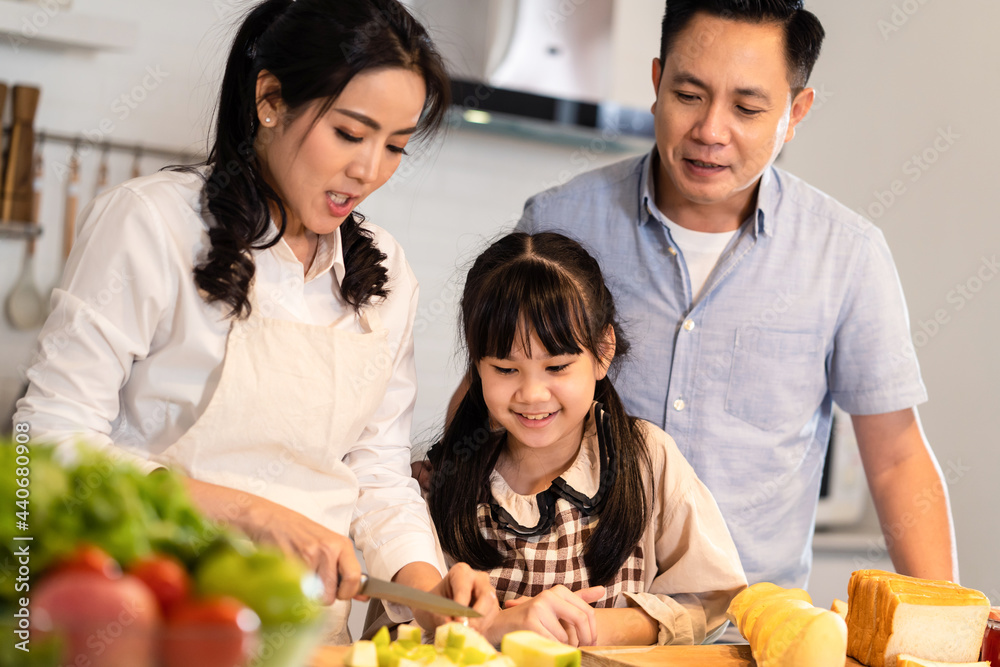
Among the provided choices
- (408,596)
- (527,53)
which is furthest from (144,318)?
(527,53)

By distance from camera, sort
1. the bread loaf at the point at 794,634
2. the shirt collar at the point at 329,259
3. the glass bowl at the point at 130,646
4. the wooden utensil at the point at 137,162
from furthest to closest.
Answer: the wooden utensil at the point at 137,162
the shirt collar at the point at 329,259
the bread loaf at the point at 794,634
the glass bowl at the point at 130,646

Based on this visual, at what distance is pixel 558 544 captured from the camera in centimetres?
136

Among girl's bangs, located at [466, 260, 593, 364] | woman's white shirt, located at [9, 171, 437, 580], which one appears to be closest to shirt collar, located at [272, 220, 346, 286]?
woman's white shirt, located at [9, 171, 437, 580]

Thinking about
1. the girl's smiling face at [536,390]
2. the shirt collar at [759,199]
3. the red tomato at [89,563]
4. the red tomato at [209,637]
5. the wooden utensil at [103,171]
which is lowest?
the girl's smiling face at [536,390]

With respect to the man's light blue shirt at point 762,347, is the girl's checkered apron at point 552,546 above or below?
below

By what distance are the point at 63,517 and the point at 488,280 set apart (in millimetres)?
988

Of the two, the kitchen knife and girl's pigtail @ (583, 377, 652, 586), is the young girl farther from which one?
the kitchen knife

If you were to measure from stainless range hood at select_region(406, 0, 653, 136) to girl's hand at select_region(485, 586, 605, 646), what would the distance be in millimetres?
1937

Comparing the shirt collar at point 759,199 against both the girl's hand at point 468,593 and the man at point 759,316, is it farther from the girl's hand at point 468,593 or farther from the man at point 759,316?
the girl's hand at point 468,593

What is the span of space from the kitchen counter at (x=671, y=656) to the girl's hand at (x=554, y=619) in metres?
0.03

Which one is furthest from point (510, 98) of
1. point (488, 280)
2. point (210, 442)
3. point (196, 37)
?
point (210, 442)

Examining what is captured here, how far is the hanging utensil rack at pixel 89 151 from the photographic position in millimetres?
2469

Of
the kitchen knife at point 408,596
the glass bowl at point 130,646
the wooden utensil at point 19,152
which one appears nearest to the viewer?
the glass bowl at point 130,646

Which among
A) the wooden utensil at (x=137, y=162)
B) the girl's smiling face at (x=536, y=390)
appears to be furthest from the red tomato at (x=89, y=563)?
the wooden utensil at (x=137, y=162)
